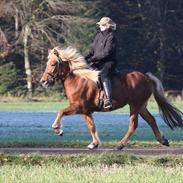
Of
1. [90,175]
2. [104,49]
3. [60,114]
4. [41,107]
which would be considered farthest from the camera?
[41,107]

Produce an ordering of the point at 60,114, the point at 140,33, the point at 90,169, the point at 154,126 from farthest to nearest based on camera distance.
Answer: the point at 140,33 → the point at 154,126 → the point at 60,114 → the point at 90,169

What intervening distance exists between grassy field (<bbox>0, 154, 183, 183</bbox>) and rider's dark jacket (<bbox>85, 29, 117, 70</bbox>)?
3.37m

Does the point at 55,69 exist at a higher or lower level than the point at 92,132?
higher

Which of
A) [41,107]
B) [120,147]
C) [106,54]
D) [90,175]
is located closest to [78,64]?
[106,54]

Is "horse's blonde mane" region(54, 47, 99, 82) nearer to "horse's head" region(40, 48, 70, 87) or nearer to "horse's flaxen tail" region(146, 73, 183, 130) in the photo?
"horse's head" region(40, 48, 70, 87)

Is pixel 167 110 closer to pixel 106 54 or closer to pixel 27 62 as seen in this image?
pixel 106 54

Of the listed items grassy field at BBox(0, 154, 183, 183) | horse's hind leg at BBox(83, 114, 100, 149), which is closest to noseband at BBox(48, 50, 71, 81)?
horse's hind leg at BBox(83, 114, 100, 149)

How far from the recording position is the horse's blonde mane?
2019 cm

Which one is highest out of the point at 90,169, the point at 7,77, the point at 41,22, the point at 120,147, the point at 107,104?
the point at 90,169

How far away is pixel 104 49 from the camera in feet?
65.9

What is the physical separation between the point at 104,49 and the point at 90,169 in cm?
611

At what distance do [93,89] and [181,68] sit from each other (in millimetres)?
52606

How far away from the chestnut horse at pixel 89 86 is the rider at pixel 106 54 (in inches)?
8.3

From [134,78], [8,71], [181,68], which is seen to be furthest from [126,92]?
[181,68]
